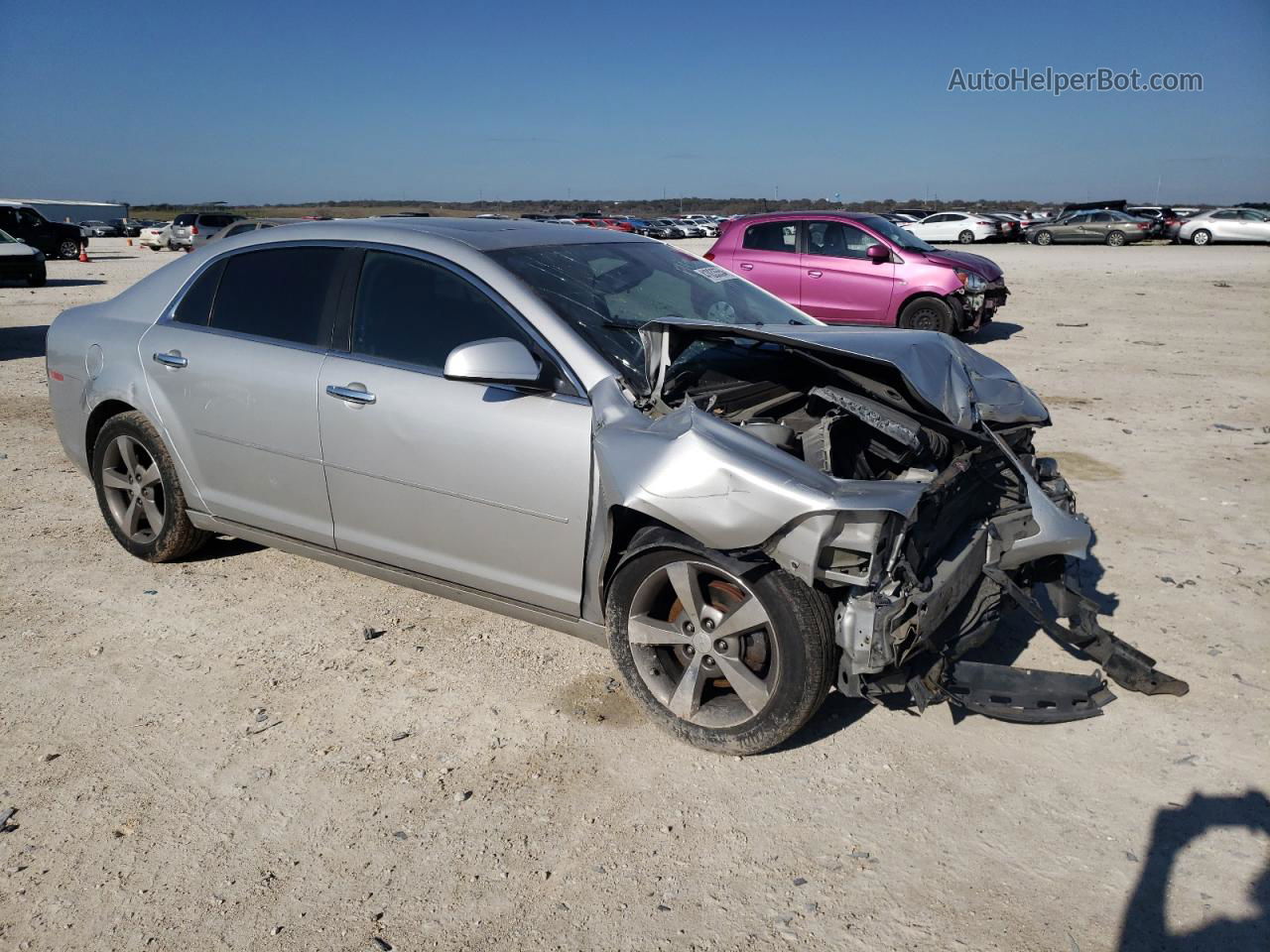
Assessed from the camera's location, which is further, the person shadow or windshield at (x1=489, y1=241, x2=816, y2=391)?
windshield at (x1=489, y1=241, x2=816, y2=391)

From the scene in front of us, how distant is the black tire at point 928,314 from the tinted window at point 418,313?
32.3 feet

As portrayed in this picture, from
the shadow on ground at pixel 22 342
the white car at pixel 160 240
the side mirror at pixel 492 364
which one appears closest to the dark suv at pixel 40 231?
the white car at pixel 160 240

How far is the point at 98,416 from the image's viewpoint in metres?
5.04

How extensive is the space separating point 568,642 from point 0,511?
3897 millimetres

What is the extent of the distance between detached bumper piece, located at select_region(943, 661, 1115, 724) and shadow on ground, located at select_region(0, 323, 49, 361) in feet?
36.5

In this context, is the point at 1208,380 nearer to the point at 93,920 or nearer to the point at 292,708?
the point at 292,708

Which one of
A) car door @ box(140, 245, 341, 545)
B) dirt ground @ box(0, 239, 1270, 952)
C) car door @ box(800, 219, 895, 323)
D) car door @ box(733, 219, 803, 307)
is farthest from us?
car door @ box(733, 219, 803, 307)

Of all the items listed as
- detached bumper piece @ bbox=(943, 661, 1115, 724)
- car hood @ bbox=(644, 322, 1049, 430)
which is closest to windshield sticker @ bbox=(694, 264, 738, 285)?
car hood @ bbox=(644, 322, 1049, 430)

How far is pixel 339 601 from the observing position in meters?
4.75

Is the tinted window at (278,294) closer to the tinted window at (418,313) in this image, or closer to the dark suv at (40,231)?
the tinted window at (418,313)

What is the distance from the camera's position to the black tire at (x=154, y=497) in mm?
4785

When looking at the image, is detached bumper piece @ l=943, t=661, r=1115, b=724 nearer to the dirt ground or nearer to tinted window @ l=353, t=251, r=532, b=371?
the dirt ground

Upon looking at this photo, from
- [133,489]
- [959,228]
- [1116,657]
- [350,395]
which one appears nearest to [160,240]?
[959,228]

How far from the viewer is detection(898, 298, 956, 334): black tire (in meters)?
12.9
